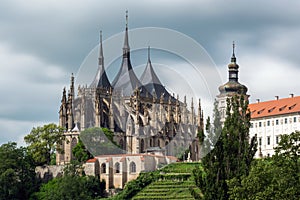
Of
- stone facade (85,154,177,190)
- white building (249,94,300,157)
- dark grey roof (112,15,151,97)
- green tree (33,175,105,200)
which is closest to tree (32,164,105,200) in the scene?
green tree (33,175,105,200)

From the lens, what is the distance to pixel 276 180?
39.7 meters

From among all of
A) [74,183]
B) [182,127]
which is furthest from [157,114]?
[74,183]

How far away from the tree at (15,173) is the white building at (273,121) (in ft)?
84.4

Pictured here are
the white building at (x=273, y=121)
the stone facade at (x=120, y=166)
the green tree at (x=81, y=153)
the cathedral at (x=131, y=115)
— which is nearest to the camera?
the stone facade at (x=120, y=166)

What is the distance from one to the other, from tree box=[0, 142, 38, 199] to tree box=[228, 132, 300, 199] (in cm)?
4999

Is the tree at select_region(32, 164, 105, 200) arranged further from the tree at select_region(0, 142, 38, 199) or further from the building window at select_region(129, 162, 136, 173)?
the building window at select_region(129, 162, 136, 173)

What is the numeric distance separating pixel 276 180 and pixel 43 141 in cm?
5753

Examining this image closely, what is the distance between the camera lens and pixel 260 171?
40.3m

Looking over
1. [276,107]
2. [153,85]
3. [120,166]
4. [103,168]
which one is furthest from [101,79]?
[276,107]

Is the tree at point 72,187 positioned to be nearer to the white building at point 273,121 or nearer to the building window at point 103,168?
the building window at point 103,168

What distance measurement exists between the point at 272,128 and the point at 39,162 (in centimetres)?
2721

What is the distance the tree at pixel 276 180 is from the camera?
38697 millimetres

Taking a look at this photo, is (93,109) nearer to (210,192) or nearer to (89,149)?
(89,149)

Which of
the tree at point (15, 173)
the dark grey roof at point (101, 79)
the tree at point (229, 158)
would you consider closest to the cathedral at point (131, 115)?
the dark grey roof at point (101, 79)
